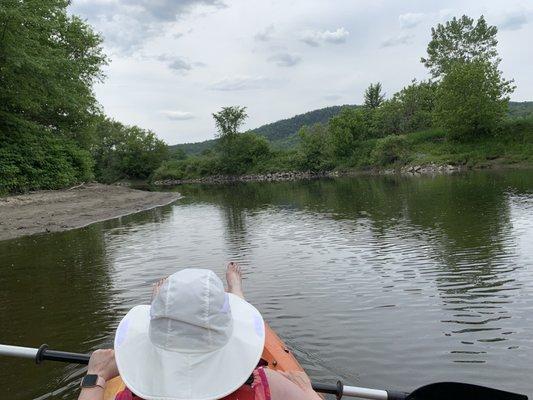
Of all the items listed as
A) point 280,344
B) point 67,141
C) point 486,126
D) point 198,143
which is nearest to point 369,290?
point 280,344

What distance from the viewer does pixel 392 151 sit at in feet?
192

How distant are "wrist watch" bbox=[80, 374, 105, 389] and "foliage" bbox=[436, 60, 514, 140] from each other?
181ft

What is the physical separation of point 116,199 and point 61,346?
2330 cm

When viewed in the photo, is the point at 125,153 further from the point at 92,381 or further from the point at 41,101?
the point at 92,381

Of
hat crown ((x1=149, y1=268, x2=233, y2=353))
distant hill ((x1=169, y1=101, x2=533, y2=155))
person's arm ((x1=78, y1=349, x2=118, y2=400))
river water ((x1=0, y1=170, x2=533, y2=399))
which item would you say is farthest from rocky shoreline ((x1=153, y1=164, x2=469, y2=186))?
distant hill ((x1=169, y1=101, x2=533, y2=155))

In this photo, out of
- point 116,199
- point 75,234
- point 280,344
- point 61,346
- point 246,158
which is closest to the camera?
point 280,344

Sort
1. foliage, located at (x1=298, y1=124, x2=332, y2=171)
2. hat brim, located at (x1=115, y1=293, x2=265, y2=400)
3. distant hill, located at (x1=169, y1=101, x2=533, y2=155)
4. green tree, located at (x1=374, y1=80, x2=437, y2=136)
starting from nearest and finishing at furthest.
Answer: hat brim, located at (x1=115, y1=293, x2=265, y2=400)
green tree, located at (x1=374, y1=80, x2=437, y2=136)
foliage, located at (x1=298, y1=124, x2=332, y2=171)
distant hill, located at (x1=169, y1=101, x2=533, y2=155)

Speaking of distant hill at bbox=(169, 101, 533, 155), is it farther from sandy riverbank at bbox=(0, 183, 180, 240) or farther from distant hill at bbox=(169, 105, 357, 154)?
sandy riverbank at bbox=(0, 183, 180, 240)

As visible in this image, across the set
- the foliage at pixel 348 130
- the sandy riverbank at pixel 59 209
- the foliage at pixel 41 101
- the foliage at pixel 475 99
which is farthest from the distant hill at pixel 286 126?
the sandy riverbank at pixel 59 209

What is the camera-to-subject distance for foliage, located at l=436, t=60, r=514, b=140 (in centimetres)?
5216

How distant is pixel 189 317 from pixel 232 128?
83.2 metres

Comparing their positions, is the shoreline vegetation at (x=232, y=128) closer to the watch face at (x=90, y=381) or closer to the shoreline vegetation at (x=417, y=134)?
the shoreline vegetation at (x=417, y=134)

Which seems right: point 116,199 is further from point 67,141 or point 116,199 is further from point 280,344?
point 280,344

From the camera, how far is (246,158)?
82.2 meters
